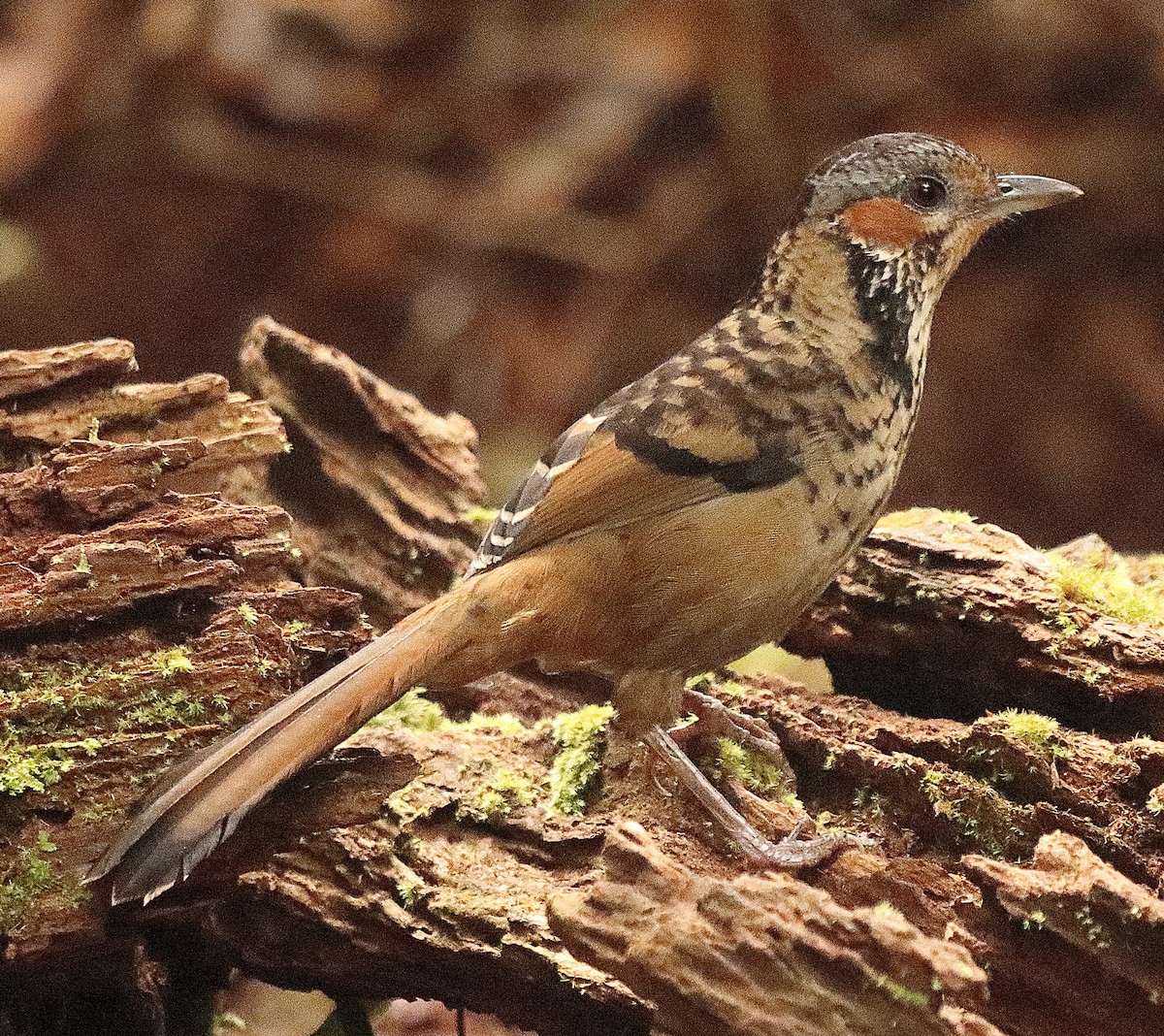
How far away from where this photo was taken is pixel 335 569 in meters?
3.65

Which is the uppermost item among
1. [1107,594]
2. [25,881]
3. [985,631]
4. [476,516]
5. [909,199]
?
[909,199]

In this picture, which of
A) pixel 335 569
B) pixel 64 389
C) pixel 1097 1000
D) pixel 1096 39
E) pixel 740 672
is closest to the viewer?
pixel 1097 1000

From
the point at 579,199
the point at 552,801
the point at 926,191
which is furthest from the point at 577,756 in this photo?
the point at 579,199

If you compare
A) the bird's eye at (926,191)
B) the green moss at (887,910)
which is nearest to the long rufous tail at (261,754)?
the green moss at (887,910)

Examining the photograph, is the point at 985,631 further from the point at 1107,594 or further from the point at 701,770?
the point at 701,770

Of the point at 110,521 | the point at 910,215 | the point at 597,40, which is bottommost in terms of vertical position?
the point at 110,521

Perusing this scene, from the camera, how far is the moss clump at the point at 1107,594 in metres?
3.02

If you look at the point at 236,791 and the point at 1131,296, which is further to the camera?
the point at 1131,296

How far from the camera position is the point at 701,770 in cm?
295

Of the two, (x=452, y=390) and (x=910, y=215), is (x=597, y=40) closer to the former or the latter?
(x=452, y=390)

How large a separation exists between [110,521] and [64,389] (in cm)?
39

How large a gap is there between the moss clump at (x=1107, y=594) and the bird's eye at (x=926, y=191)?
864mm

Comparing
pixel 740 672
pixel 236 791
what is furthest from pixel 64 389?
pixel 740 672

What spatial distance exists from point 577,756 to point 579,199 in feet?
14.4
